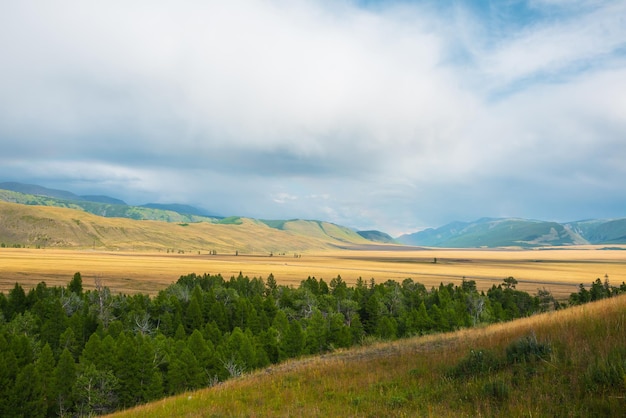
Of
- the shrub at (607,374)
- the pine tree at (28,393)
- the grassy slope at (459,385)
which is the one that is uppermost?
the shrub at (607,374)

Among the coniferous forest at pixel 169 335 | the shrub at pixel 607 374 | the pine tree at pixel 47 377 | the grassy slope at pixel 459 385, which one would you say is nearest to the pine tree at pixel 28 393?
the coniferous forest at pixel 169 335

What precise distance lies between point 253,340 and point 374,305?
1281 inches

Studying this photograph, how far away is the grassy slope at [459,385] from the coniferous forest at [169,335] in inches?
565

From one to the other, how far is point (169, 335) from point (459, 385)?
64901 mm

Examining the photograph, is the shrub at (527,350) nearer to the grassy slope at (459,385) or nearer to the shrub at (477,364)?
the grassy slope at (459,385)

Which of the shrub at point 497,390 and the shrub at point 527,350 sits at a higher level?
the shrub at point 527,350

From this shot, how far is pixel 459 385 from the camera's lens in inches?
456

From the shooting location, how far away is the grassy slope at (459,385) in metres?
9.13

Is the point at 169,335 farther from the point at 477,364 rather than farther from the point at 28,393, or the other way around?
the point at 477,364

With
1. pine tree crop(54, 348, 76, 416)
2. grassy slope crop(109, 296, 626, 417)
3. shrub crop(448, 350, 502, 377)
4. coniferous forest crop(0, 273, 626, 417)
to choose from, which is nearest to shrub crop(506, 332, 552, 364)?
grassy slope crop(109, 296, 626, 417)

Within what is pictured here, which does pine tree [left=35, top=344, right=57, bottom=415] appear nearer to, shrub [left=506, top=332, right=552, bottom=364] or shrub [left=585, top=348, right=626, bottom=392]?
shrub [left=506, top=332, right=552, bottom=364]

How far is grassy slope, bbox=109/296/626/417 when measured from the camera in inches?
360

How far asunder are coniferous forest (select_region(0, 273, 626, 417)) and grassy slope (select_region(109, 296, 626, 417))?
565 inches

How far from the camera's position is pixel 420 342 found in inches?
852
